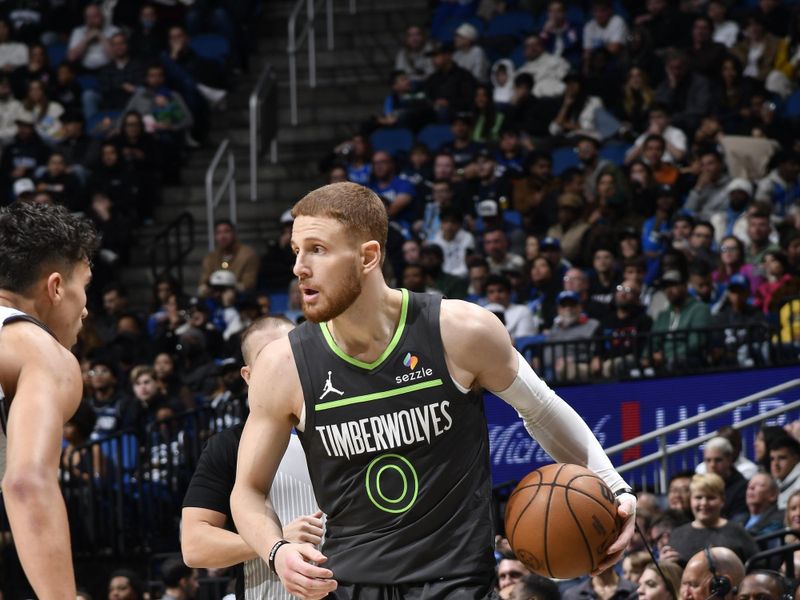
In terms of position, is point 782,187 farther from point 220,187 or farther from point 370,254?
point 370,254

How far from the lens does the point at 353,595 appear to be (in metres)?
4.53

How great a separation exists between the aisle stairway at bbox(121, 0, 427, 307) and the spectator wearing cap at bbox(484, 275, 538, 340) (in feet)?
15.3

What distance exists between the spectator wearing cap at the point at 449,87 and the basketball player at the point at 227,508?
1205 centimetres

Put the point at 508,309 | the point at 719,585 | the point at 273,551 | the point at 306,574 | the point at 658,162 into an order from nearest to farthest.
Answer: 1. the point at 306,574
2. the point at 273,551
3. the point at 719,585
4. the point at 508,309
5. the point at 658,162

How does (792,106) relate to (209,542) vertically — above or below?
above

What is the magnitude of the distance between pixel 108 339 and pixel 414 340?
422 inches

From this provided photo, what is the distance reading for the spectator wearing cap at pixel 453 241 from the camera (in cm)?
1481

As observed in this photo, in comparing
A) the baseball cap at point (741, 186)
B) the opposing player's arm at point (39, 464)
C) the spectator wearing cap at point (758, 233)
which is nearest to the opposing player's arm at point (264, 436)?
the opposing player's arm at point (39, 464)

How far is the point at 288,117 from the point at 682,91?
5.34 m

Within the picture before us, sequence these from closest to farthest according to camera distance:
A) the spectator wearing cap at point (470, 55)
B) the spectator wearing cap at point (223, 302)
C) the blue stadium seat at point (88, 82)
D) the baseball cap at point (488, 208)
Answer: the spectator wearing cap at point (223, 302) → the baseball cap at point (488, 208) → the spectator wearing cap at point (470, 55) → the blue stadium seat at point (88, 82)

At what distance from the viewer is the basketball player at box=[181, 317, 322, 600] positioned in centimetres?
502

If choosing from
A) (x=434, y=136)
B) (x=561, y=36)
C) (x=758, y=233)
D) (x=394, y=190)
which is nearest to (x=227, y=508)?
(x=758, y=233)

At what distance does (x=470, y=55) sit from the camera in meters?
17.6

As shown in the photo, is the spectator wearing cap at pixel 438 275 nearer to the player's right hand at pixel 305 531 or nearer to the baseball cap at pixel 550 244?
the baseball cap at pixel 550 244
